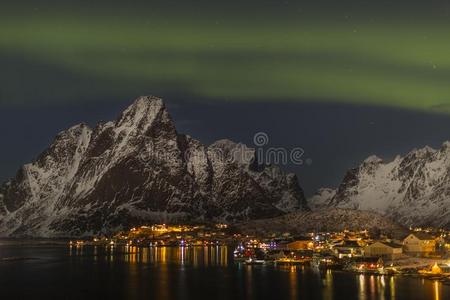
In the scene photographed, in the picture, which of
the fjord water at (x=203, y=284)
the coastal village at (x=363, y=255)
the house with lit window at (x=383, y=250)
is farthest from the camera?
the house with lit window at (x=383, y=250)

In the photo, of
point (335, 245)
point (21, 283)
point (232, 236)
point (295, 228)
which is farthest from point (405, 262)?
point (232, 236)

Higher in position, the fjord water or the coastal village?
the coastal village

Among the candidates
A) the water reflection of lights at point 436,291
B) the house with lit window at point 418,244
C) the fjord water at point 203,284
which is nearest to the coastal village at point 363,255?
the house with lit window at point 418,244

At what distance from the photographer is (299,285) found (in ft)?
229

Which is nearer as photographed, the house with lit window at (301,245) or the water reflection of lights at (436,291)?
the water reflection of lights at (436,291)

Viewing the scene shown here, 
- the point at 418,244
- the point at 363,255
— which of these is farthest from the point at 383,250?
the point at 418,244

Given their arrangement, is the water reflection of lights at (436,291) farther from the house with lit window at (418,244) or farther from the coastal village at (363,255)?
the house with lit window at (418,244)

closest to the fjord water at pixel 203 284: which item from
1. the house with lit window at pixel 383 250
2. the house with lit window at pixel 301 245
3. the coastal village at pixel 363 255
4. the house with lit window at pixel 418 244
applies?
the coastal village at pixel 363 255

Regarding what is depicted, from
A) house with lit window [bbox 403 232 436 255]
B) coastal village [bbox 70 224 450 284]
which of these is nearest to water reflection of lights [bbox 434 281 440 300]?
coastal village [bbox 70 224 450 284]

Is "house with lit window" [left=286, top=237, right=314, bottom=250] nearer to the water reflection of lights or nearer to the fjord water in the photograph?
the fjord water

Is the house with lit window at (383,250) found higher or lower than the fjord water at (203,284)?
higher

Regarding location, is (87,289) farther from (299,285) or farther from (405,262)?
(405,262)

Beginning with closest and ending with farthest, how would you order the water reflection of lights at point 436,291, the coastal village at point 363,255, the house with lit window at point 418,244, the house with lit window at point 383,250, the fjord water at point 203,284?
the water reflection of lights at point 436,291 → the fjord water at point 203,284 → the coastal village at point 363,255 → the house with lit window at point 383,250 → the house with lit window at point 418,244

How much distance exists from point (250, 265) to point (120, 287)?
30585mm
